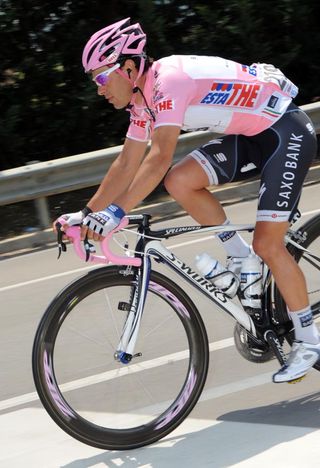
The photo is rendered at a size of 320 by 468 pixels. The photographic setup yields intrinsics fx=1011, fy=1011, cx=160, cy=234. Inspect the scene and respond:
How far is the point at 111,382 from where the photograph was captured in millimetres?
5105

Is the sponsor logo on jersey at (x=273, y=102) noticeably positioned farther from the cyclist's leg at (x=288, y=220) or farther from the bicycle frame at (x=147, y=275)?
the bicycle frame at (x=147, y=275)

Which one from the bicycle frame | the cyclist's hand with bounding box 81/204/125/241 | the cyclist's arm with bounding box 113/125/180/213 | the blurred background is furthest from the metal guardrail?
the cyclist's hand with bounding box 81/204/125/241

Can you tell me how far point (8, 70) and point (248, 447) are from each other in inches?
340

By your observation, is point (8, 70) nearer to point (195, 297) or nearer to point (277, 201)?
point (195, 297)

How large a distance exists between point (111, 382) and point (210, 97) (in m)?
1.51

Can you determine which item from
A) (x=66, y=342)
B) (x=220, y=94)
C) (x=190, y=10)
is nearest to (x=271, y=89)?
(x=220, y=94)

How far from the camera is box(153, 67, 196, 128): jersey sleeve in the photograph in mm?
4711

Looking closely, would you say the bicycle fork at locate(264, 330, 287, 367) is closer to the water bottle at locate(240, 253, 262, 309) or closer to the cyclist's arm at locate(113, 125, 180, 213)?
the water bottle at locate(240, 253, 262, 309)

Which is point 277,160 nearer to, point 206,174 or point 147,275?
point 206,174

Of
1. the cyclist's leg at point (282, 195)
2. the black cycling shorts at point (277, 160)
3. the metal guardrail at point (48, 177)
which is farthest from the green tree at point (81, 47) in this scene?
the cyclist's leg at point (282, 195)

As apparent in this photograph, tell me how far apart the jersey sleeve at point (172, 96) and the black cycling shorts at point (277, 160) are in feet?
1.60

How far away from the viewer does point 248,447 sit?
471cm

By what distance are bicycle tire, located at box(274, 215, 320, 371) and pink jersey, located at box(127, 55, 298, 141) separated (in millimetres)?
646

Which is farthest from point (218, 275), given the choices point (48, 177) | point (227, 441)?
point (48, 177)
